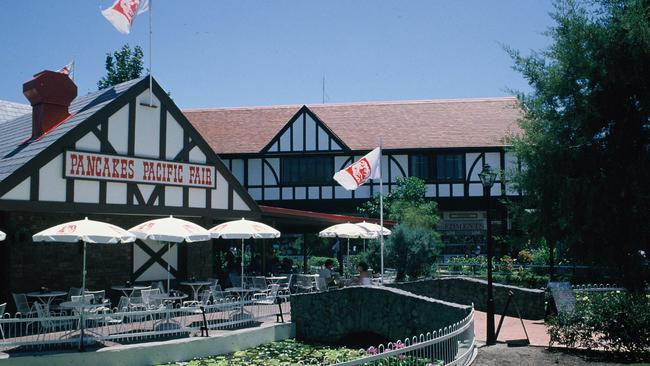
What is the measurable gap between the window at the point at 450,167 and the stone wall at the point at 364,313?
667 inches

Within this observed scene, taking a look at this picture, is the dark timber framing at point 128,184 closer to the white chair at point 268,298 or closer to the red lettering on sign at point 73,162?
the red lettering on sign at point 73,162

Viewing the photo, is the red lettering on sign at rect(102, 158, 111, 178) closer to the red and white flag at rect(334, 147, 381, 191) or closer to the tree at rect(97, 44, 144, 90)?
the red and white flag at rect(334, 147, 381, 191)

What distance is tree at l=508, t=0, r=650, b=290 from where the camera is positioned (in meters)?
13.5

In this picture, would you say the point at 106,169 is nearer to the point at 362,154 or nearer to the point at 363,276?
the point at 363,276

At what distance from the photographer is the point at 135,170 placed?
16219 millimetres

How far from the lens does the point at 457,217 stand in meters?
31.0

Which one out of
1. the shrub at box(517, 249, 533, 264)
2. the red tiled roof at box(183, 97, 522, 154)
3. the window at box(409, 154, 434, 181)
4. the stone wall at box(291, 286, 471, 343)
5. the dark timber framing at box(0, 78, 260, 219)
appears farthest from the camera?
the red tiled roof at box(183, 97, 522, 154)

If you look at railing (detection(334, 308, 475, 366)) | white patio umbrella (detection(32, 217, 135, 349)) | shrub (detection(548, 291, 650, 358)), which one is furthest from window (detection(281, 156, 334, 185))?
railing (detection(334, 308, 475, 366))

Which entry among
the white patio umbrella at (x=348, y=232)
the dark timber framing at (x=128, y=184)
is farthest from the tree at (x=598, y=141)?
the dark timber framing at (x=128, y=184)

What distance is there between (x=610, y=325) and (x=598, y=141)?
4.89m

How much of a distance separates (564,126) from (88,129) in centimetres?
1127

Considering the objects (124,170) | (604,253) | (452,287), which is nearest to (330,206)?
(452,287)

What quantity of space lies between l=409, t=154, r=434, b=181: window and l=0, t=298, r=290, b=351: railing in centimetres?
1628

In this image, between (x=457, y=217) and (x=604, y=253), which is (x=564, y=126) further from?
(x=457, y=217)
